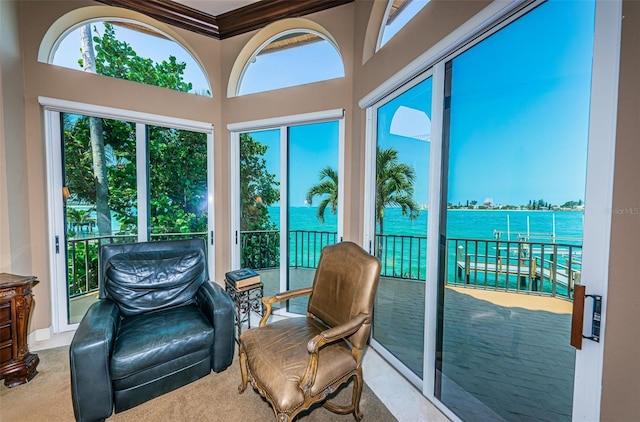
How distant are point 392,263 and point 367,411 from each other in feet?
3.61

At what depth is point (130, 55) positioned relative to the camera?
2.74m

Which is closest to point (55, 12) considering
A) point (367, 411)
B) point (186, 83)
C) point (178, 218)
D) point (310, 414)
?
point (186, 83)

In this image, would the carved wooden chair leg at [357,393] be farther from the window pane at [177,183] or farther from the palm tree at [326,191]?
the window pane at [177,183]

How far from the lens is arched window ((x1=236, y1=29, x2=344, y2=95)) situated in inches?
105

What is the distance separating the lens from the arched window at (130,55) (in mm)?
2523

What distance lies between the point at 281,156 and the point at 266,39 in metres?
1.42

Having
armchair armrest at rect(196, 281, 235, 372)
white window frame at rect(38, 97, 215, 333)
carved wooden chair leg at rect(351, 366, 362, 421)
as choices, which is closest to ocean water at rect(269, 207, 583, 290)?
carved wooden chair leg at rect(351, 366, 362, 421)

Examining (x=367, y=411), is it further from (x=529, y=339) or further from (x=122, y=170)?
(x=122, y=170)

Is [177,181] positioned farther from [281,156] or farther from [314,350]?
[314,350]

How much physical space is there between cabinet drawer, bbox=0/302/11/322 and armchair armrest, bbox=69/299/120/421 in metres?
0.78

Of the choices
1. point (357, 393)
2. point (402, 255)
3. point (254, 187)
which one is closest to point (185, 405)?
point (357, 393)

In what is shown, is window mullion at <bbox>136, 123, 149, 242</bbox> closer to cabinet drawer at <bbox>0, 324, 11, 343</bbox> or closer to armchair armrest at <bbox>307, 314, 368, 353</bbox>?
cabinet drawer at <bbox>0, 324, 11, 343</bbox>

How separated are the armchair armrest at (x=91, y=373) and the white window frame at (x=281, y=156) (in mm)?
1683

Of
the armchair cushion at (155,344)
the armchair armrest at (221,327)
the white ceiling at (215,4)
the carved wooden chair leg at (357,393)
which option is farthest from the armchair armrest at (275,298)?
the white ceiling at (215,4)
